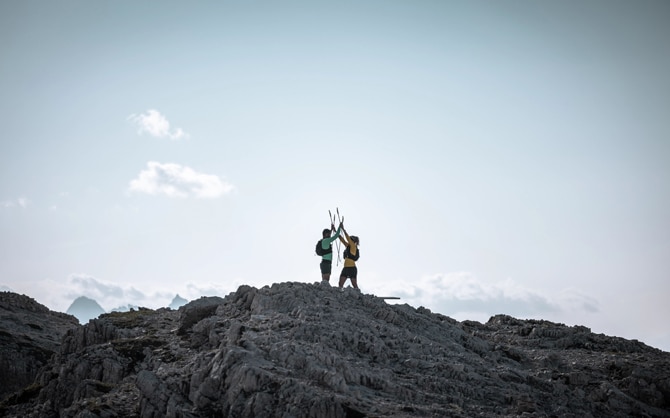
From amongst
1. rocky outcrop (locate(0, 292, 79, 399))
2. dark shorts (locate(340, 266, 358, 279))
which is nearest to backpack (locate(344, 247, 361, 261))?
dark shorts (locate(340, 266, 358, 279))

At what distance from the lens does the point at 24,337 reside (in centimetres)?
4459

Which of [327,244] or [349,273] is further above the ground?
[327,244]

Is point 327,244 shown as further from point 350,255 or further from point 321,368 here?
point 321,368

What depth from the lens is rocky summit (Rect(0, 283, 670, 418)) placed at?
21844mm

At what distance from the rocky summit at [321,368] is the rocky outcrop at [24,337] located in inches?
449

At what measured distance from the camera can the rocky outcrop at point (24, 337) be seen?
136 ft

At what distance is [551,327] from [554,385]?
12834 millimetres

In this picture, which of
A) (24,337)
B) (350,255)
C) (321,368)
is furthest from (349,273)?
(24,337)

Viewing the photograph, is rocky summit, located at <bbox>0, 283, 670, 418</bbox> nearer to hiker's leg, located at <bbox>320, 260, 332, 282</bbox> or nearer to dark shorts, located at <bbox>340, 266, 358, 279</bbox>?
dark shorts, located at <bbox>340, 266, 358, 279</bbox>

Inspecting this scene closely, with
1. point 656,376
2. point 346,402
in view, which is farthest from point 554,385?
point 346,402

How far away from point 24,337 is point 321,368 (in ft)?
97.1

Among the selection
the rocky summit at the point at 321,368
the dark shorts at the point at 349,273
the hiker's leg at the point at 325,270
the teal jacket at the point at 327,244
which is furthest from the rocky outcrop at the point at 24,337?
the dark shorts at the point at 349,273

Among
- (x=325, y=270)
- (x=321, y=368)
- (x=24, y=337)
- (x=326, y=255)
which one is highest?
(x=326, y=255)

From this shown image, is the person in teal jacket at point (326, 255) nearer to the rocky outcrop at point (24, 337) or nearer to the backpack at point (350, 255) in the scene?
the backpack at point (350, 255)
